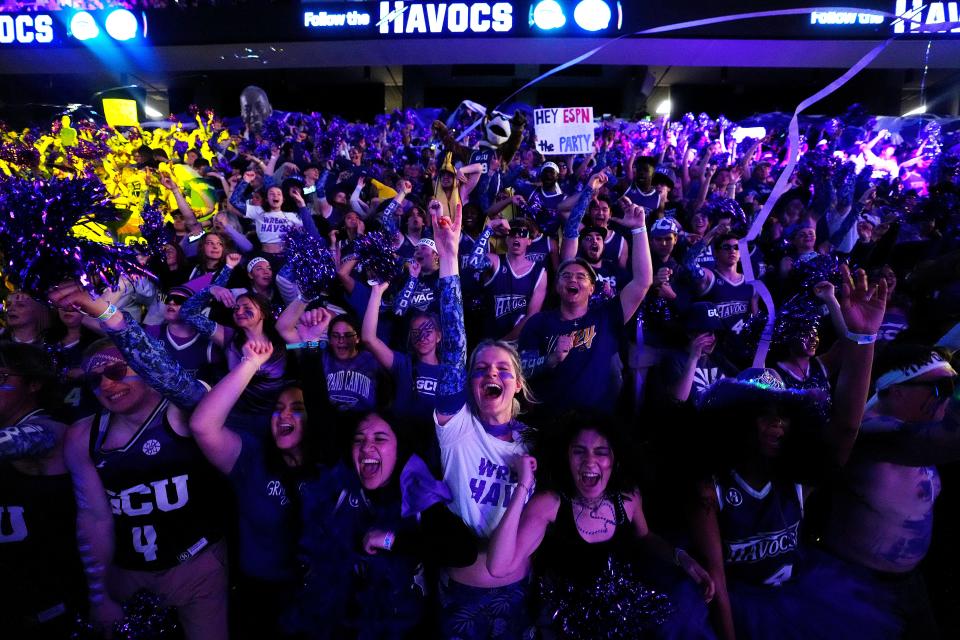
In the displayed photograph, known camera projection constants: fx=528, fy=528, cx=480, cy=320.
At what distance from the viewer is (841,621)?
6.68ft

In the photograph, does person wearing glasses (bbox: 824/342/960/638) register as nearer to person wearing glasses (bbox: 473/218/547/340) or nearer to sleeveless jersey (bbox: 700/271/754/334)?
sleeveless jersey (bbox: 700/271/754/334)

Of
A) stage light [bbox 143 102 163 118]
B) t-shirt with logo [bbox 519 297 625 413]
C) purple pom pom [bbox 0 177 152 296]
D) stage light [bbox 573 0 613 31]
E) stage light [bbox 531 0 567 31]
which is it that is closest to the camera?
purple pom pom [bbox 0 177 152 296]

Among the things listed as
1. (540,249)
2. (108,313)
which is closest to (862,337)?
(540,249)

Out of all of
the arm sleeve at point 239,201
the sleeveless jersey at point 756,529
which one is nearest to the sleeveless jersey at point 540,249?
the sleeveless jersey at point 756,529

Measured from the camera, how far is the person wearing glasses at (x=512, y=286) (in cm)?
379

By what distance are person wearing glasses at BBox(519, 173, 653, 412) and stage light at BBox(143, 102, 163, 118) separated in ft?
61.5

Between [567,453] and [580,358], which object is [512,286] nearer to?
[580,358]

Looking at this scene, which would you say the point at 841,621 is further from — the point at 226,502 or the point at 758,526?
the point at 226,502

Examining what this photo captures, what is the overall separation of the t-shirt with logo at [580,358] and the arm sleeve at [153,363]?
1640 millimetres

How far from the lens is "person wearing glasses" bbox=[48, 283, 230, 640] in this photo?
1.95 metres

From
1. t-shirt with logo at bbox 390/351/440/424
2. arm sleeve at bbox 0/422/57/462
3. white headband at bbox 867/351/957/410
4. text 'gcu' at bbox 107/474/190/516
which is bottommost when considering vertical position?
text 'gcu' at bbox 107/474/190/516

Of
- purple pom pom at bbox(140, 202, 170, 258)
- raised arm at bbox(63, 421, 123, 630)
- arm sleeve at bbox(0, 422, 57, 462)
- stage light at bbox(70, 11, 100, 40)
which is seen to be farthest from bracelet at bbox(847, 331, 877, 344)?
stage light at bbox(70, 11, 100, 40)

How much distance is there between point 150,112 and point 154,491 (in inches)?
→ 772

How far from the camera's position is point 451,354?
2123 mm
